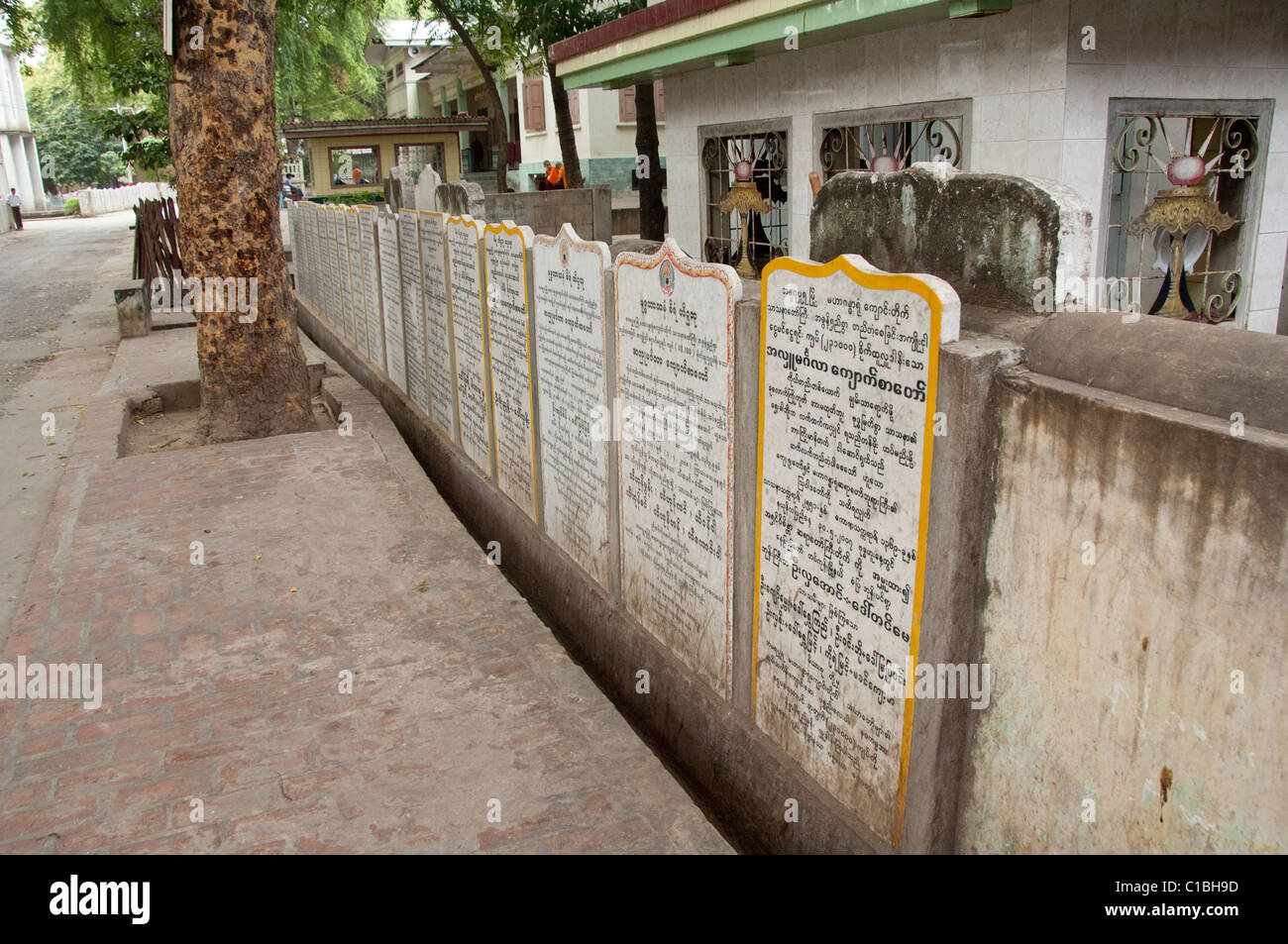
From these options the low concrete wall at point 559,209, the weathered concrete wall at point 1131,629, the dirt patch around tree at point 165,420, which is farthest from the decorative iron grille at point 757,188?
the weathered concrete wall at point 1131,629

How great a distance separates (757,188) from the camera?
9.22 m

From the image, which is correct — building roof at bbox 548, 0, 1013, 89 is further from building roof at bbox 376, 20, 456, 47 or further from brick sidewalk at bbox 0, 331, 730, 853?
building roof at bbox 376, 20, 456, 47

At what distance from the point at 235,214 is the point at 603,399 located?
440cm

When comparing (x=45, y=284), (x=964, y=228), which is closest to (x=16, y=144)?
(x=45, y=284)

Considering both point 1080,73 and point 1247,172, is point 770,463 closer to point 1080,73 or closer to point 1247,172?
point 1080,73

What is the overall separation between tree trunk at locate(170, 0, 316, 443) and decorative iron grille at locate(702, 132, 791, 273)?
13.3ft

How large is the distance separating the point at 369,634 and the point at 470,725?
916mm

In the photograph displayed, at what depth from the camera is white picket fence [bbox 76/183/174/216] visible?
53.6 metres

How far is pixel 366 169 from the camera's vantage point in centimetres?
5481

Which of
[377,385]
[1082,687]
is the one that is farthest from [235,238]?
[1082,687]

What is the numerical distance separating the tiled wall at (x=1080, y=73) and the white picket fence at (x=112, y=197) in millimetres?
50269

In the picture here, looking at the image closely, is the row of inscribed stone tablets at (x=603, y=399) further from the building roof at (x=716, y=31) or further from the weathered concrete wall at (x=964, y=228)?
the building roof at (x=716, y=31)

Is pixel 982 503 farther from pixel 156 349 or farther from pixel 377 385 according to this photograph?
pixel 156 349

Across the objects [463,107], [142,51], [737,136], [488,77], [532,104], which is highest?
[463,107]
